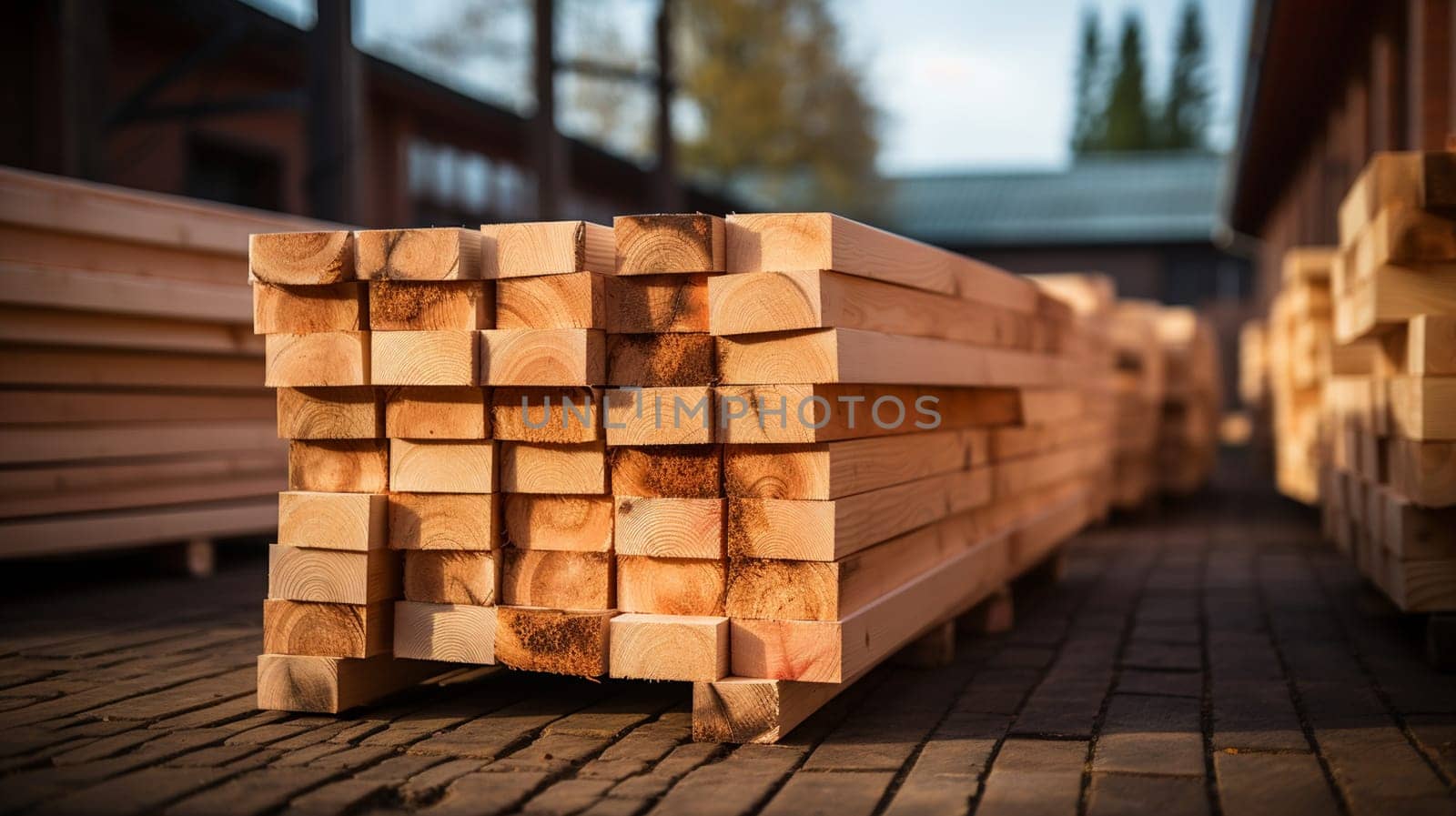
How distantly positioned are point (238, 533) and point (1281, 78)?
35.6ft

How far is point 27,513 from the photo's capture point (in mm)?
5832

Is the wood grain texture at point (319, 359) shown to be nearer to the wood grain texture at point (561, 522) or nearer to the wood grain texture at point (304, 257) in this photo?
the wood grain texture at point (304, 257)

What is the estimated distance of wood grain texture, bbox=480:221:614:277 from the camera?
3.53 metres

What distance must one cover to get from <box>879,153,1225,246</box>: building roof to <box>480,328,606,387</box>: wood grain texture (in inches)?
1159

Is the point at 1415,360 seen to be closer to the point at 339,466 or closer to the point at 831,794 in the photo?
the point at 831,794

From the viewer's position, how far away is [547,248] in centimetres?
355

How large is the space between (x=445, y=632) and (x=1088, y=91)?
61.6 meters

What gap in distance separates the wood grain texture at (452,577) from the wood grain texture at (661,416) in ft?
1.76

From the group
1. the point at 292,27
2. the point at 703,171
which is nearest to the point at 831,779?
the point at 292,27

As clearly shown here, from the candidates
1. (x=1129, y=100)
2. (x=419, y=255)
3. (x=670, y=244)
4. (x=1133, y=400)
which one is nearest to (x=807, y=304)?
(x=670, y=244)

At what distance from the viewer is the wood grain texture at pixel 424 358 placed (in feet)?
11.8

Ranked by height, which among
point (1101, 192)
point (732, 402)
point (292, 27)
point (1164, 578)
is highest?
point (1101, 192)

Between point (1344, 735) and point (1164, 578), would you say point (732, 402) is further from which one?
point (1164, 578)

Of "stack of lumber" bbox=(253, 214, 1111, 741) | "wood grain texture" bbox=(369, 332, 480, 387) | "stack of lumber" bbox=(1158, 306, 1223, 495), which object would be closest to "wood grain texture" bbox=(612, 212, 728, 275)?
"stack of lumber" bbox=(253, 214, 1111, 741)
